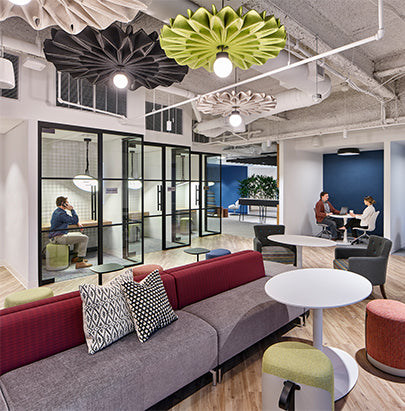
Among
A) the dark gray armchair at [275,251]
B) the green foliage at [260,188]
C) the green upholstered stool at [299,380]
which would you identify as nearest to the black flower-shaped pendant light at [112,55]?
the green upholstered stool at [299,380]

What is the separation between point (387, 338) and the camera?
2.71m

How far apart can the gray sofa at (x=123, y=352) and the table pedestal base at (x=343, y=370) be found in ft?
1.98

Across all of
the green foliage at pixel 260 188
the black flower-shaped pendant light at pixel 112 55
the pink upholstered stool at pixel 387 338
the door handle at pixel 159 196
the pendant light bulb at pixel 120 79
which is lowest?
the pink upholstered stool at pixel 387 338

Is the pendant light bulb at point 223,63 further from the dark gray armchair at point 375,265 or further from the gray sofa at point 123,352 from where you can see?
the dark gray armchair at point 375,265

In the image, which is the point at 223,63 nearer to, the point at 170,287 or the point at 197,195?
the point at 170,287

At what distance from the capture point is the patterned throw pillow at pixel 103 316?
2.18m

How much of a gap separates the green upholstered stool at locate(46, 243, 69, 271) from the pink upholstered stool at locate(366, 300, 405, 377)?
503 centimetres

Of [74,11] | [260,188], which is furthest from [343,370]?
[260,188]

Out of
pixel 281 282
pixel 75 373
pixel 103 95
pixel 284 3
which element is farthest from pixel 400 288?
pixel 103 95

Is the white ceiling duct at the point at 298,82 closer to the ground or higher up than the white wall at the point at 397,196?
higher up

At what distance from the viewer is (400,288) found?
5.01 m

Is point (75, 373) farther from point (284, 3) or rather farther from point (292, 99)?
point (292, 99)

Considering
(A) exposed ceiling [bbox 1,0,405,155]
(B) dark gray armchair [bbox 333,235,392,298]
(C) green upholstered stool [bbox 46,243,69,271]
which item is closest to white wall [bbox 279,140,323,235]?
(A) exposed ceiling [bbox 1,0,405,155]

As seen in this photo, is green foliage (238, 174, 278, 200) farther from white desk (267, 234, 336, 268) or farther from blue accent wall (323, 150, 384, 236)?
white desk (267, 234, 336, 268)
